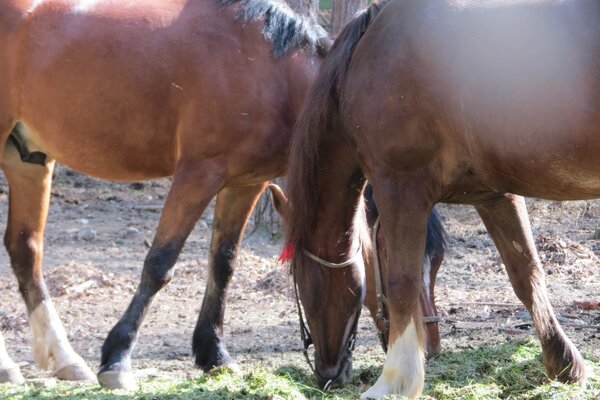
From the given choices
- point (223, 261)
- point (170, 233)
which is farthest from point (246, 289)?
point (170, 233)

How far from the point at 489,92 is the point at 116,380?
2.36 metres

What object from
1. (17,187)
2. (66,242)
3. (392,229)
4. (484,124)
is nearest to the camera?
(484,124)

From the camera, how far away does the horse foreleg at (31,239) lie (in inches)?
208

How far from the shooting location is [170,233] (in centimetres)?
480

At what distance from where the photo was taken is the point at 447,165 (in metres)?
3.77

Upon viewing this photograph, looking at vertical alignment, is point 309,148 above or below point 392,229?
above

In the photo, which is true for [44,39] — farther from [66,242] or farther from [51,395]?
[66,242]

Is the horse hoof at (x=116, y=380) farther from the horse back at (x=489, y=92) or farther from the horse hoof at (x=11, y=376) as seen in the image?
the horse back at (x=489, y=92)

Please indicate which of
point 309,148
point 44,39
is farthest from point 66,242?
point 309,148

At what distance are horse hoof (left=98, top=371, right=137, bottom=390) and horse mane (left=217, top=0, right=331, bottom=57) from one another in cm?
184

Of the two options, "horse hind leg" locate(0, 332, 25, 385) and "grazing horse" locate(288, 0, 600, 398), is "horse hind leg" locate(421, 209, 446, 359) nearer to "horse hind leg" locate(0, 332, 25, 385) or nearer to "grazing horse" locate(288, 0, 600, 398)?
"grazing horse" locate(288, 0, 600, 398)

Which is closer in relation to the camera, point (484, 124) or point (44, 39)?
point (484, 124)

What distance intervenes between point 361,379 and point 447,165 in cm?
136

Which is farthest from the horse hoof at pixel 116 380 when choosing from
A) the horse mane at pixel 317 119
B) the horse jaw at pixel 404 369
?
the horse jaw at pixel 404 369
